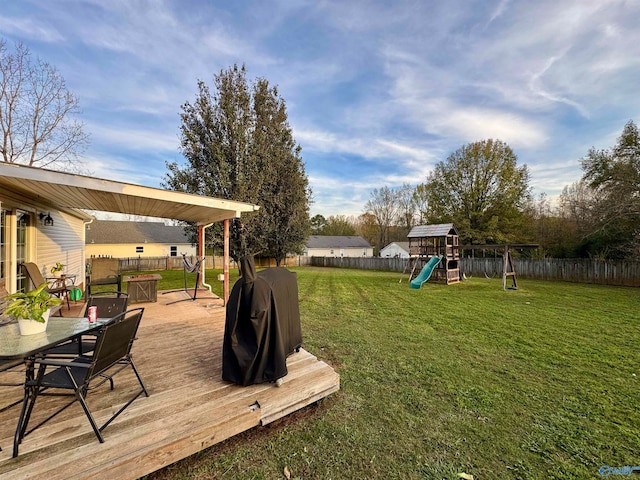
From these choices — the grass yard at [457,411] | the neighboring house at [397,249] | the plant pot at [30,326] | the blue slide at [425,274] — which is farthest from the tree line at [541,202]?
the plant pot at [30,326]

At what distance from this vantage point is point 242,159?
12680 mm

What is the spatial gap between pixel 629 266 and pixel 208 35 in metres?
19.7

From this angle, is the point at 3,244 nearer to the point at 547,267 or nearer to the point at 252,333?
the point at 252,333

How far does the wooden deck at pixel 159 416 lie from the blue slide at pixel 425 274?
9647mm

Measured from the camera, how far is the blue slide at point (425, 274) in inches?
469

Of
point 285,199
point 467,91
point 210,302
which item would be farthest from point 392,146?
point 210,302

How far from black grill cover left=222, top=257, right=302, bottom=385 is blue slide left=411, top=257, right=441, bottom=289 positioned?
1040 cm

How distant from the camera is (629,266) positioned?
12.5 meters

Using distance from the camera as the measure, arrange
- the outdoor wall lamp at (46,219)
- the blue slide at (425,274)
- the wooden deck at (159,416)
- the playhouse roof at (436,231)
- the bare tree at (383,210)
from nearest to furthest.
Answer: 1. the wooden deck at (159,416)
2. the outdoor wall lamp at (46,219)
3. the blue slide at (425,274)
4. the playhouse roof at (436,231)
5. the bare tree at (383,210)

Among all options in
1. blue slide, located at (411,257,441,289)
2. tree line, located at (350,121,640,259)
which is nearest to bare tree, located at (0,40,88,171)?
blue slide, located at (411,257,441,289)

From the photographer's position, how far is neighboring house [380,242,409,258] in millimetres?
33750

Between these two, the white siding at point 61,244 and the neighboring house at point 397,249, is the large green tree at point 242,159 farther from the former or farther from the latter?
the neighboring house at point 397,249

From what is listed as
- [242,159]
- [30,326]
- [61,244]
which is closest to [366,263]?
[242,159]

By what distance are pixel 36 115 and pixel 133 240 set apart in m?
15.3
